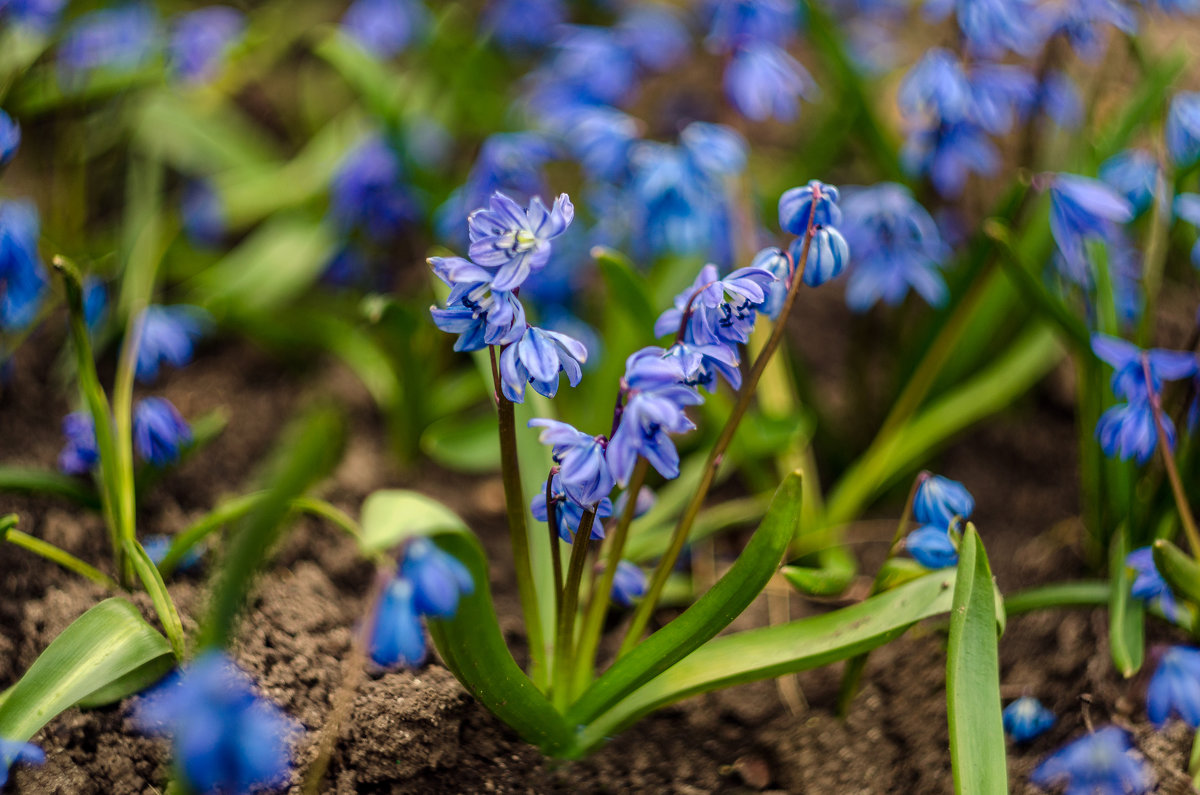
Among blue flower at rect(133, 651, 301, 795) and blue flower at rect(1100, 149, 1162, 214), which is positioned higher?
blue flower at rect(1100, 149, 1162, 214)

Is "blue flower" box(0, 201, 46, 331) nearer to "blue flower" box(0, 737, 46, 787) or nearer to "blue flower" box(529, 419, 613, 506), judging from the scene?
"blue flower" box(0, 737, 46, 787)

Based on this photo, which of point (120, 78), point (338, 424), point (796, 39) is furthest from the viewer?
point (796, 39)

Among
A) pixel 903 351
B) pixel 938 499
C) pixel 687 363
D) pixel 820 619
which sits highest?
pixel 687 363

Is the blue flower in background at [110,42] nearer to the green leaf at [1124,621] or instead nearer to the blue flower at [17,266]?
the blue flower at [17,266]

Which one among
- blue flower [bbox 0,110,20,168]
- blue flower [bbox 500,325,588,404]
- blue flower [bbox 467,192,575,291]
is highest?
blue flower [bbox 467,192,575,291]

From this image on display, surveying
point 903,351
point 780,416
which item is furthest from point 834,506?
point 903,351

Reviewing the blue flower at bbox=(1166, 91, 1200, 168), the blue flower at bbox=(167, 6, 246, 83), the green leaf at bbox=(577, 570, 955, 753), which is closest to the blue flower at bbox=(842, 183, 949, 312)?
the blue flower at bbox=(1166, 91, 1200, 168)

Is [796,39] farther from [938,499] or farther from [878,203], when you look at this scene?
[938,499]
